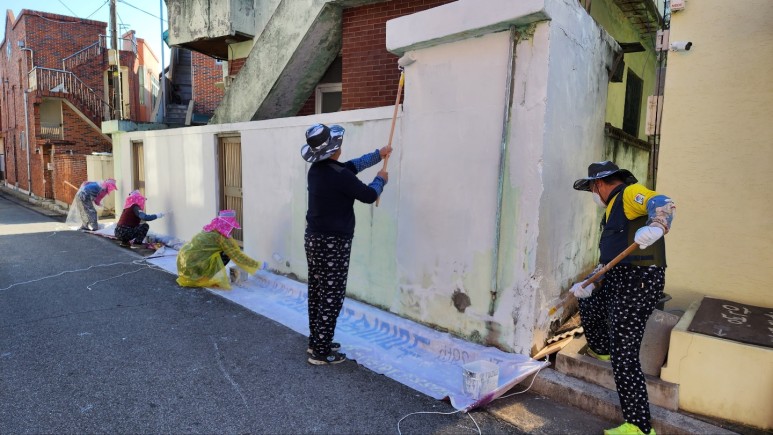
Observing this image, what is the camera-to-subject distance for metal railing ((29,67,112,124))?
752 inches

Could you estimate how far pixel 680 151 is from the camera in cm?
424

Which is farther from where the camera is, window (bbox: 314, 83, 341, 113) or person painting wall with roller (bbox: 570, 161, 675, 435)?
window (bbox: 314, 83, 341, 113)

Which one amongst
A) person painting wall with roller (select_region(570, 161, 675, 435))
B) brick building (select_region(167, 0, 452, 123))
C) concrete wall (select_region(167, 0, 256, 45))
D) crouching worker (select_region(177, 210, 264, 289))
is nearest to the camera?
person painting wall with roller (select_region(570, 161, 675, 435))

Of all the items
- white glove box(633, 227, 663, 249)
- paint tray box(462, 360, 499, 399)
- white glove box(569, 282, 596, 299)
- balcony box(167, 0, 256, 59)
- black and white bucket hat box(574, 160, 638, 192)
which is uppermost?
balcony box(167, 0, 256, 59)

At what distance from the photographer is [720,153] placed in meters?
4.05

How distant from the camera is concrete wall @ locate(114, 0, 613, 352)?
12.6 feet

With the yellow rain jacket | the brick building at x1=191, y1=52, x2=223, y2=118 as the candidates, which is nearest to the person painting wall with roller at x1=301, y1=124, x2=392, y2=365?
the yellow rain jacket

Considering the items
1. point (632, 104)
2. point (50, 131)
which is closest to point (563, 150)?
point (632, 104)

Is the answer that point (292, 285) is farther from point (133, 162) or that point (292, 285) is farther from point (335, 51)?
point (133, 162)

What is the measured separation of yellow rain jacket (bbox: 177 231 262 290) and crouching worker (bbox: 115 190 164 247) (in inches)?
135

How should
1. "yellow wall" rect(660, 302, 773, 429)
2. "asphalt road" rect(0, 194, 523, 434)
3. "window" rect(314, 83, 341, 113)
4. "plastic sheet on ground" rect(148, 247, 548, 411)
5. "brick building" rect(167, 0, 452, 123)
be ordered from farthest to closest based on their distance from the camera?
"window" rect(314, 83, 341, 113) < "brick building" rect(167, 0, 452, 123) < "plastic sheet on ground" rect(148, 247, 548, 411) < "asphalt road" rect(0, 194, 523, 434) < "yellow wall" rect(660, 302, 773, 429)

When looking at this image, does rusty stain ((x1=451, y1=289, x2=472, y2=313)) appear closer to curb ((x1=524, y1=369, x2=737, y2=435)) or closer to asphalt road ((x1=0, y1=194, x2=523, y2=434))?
curb ((x1=524, y1=369, x2=737, y2=435))

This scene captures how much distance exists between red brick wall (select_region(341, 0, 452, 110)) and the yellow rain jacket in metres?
2.55

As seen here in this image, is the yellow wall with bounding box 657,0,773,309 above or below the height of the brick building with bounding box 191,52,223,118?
below
